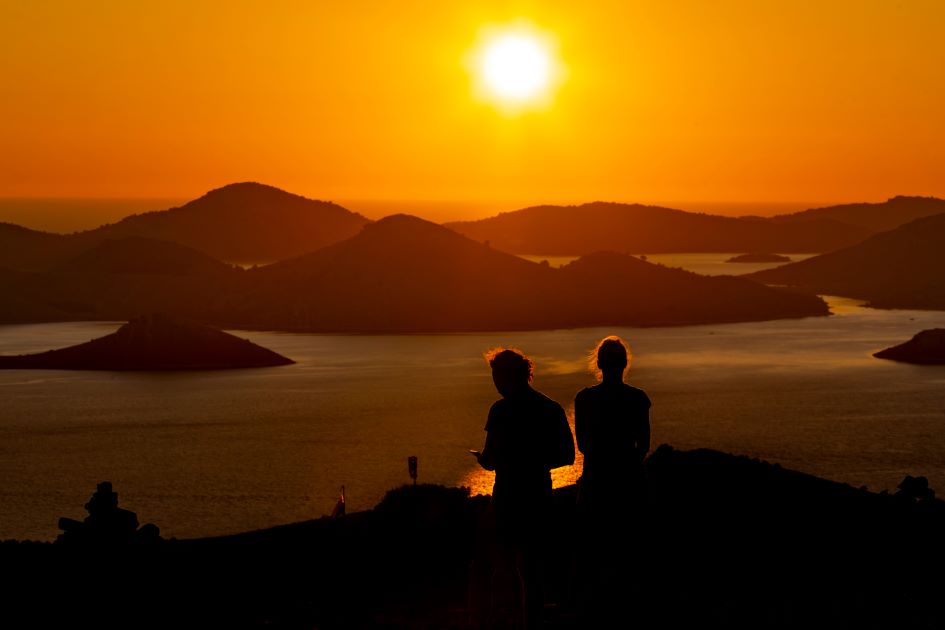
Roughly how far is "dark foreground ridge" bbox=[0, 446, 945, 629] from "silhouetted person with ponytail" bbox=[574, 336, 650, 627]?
11 cm

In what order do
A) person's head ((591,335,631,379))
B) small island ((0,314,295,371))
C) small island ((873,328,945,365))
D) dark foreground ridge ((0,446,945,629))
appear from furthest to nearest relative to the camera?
small island ((0,314,295,371))
small island ((873,328,945,365))
dark foreground ridge ((0,446,945,629))
person's head ((591,335,631,379))

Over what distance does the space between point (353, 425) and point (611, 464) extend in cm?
8348

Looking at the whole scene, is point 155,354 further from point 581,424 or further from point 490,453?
point 490,453

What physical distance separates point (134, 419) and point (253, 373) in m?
45.7

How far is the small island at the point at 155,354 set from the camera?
16012 centimetres

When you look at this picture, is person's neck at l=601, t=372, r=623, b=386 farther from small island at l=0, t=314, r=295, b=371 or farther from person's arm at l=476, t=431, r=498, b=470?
small island at l=0, t=314, r=295, b=371

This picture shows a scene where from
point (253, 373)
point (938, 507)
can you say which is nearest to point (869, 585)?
point (938, 507)

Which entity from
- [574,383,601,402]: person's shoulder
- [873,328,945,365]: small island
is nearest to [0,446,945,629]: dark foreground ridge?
[574,383,601,402]: person's shoulder

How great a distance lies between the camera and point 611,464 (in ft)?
35.9

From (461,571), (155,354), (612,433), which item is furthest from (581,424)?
(155,354)

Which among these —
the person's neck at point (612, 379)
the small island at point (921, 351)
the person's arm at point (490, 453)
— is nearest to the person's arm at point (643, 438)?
the person's neck at point (612, 379)

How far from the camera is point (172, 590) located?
585 inches

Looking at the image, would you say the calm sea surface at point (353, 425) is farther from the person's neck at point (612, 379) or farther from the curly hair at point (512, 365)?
the curly hair at point (512, 365)

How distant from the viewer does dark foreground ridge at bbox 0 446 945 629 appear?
43.0 ft
